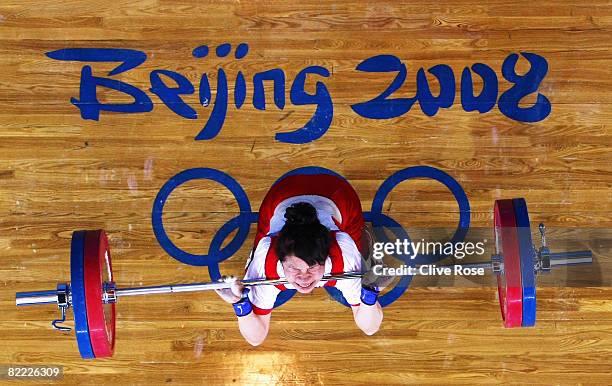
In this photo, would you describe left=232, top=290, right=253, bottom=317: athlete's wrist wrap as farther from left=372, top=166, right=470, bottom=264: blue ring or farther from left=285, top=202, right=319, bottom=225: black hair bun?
left=372, top=166, right=470, bottom=264: blue ring

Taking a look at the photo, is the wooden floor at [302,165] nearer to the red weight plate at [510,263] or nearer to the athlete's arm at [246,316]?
the athlete's arm at [246,316]

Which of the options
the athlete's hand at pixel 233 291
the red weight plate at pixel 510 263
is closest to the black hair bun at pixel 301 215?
the athlete's hand at pixel 233 291

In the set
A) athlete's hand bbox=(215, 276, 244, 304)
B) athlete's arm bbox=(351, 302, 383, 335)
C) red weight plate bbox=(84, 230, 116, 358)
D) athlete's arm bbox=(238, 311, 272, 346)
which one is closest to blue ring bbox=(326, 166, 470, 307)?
athlete's arm bbox=(351, 302, 383, 335)

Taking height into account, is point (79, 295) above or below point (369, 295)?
below

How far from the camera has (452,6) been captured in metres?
3.67

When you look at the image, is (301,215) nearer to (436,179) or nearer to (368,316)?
(368,316)

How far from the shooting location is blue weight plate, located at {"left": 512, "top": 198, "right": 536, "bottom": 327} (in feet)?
9.02

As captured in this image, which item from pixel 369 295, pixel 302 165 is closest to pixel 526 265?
pixel 369 295

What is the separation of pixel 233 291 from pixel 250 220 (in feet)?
2.30

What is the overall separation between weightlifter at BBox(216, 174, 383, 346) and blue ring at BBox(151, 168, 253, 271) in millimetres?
297

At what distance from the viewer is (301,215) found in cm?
277

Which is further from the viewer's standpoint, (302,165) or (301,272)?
(302,165)

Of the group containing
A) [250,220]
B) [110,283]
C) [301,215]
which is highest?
[250,220]

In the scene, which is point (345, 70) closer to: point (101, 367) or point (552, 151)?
point (552, 151)
